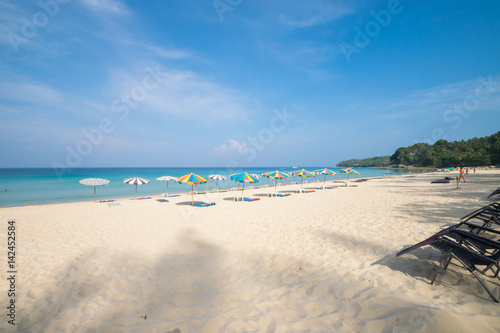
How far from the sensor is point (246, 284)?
11.9ft

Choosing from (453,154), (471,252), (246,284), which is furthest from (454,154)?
(246,284)

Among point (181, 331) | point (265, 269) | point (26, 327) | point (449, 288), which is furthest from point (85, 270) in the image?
point (449, 288)

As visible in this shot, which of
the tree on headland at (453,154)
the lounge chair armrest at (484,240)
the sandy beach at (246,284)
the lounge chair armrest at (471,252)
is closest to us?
the sandy beach at (246,284)

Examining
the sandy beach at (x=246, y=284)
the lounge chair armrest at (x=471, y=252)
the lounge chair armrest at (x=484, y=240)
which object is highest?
the lounge chair armrest at (x=484, y=240)

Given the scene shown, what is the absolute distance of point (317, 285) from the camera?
3443mm

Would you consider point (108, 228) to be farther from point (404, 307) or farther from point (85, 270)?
point (404, 307)

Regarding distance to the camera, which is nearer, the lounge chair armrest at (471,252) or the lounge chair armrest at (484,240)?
the lounge chair armrest at (471,252)

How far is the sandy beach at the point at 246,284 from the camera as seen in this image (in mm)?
2615

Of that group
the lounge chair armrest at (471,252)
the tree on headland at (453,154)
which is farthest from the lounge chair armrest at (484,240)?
the tree on headland at (453,154)

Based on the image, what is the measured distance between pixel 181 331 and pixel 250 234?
4045mm

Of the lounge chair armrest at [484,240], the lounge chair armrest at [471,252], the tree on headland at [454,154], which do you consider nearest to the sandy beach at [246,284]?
the lounge chair armrest at [471,252]

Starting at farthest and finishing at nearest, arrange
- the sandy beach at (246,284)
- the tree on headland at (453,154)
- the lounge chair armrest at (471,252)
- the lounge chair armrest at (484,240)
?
1. the tree on headland at (453,154)
2. the lounge chair armrest at (484,240)
3. the lounge chair armrest at (471,252)
4. the sandy beach at (246,284)

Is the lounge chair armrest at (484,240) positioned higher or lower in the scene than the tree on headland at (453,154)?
lower

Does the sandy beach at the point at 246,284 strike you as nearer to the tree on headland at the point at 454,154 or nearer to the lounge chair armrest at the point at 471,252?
the lounge chair armrest at the point at 471,252
